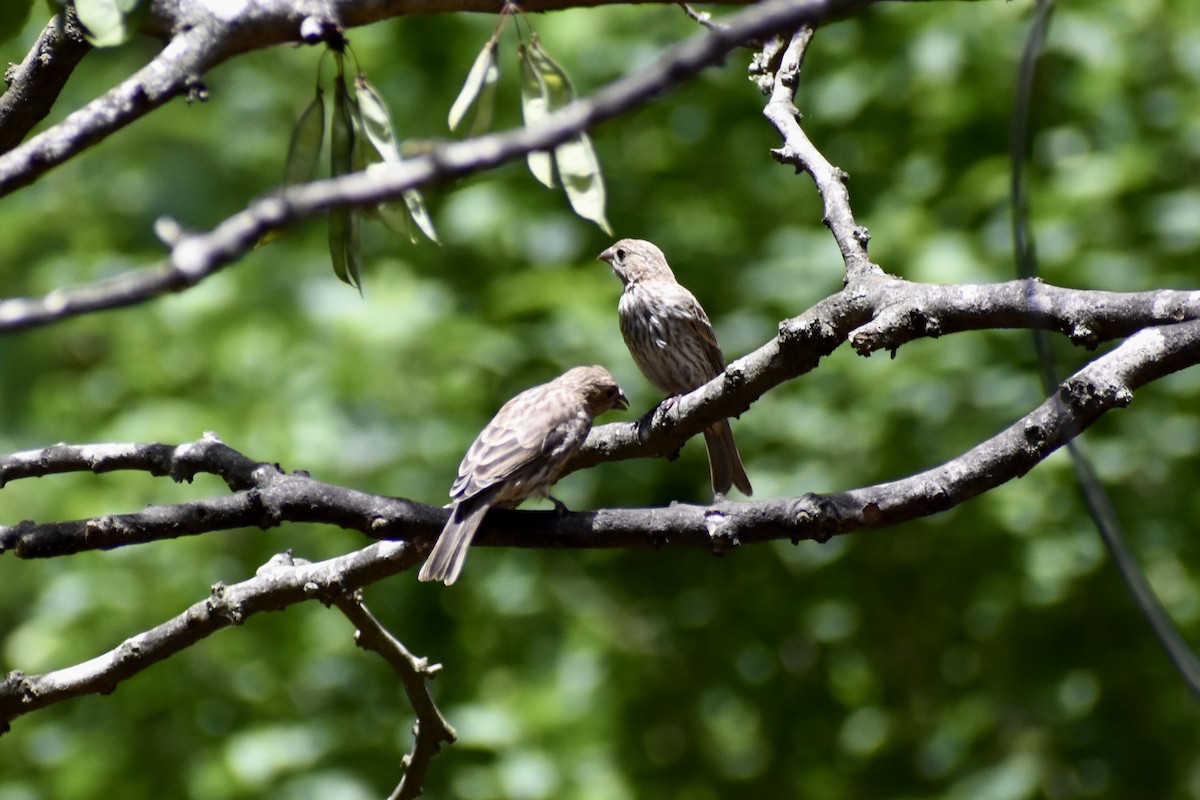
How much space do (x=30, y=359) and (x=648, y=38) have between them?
10.9ft

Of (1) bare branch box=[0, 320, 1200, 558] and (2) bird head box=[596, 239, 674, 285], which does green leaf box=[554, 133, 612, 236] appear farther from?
(2) bird head box=[596, 239, 674, 285]

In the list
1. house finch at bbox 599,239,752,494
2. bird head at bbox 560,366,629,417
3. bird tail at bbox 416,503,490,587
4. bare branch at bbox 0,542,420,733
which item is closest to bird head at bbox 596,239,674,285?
house finch at bbox 599,239,752,494

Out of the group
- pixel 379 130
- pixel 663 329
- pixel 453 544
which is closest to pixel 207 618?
pixel 453 544

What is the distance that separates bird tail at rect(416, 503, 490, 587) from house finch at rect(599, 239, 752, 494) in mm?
2340

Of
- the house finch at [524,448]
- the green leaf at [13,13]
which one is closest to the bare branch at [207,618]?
the house finch at [524,448]

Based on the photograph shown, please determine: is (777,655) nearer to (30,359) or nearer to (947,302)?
(947,302)

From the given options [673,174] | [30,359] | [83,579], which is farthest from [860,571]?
[30,359]

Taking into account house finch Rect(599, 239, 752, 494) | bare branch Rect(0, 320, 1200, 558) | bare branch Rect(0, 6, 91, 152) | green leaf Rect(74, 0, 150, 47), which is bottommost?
bare branch Rect(0, 320, 1200, 558)

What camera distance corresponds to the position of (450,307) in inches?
227

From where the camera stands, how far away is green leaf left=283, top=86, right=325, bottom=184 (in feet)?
8.64

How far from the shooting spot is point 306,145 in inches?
106

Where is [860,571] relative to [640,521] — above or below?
above

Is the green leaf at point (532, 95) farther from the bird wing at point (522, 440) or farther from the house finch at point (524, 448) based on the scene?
the bird wing at point (522, 440)

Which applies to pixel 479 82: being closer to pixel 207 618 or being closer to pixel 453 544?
pixel 453 544
